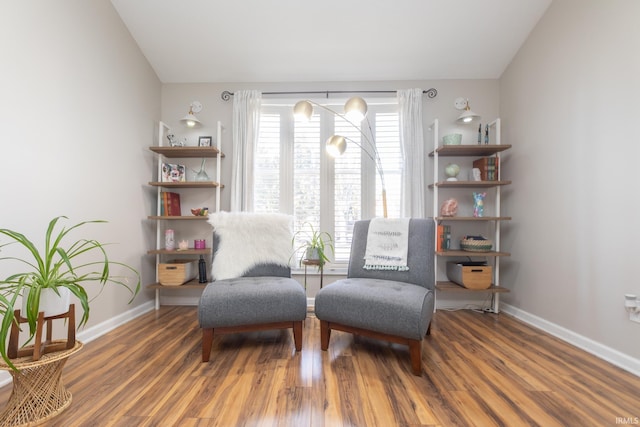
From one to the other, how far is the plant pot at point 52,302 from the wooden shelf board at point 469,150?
292 cm

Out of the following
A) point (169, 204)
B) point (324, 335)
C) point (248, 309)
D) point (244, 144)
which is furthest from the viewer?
point (244, 144)

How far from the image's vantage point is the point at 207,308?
1.72 meters

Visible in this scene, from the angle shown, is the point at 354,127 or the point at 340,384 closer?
the point at 340,384

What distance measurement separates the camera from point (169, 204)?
2.79m

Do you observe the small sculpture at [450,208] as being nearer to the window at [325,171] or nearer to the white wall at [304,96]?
the white wall at [304,96]

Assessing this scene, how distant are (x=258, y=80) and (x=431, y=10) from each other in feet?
5.92

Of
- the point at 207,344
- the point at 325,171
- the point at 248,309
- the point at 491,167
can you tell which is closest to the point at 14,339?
the point at 207,344

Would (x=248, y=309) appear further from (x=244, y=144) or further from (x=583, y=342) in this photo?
(x=583, y=342)

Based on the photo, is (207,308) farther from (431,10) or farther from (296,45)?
(431,10)

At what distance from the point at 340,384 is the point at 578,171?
224 centimetres

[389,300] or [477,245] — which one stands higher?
[477,245]

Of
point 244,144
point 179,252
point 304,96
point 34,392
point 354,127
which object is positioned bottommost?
point 34,392

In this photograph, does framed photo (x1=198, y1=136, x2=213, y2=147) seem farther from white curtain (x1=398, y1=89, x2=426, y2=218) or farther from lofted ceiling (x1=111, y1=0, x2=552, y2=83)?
white curtain (x1=398, y1=89, x2=426, y2=218)

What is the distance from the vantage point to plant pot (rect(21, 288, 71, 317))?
1.20m
